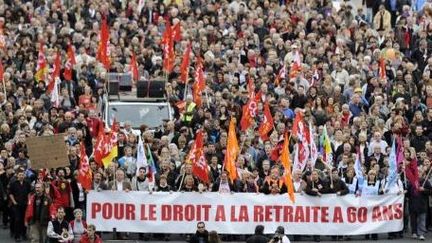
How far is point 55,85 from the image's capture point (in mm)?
44250

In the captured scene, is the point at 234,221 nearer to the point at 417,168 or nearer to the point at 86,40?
the point at 417,168

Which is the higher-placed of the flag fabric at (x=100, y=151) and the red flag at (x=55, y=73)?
the red flag at (x=55, y=73)

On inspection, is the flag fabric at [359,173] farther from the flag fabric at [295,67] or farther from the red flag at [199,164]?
the flag fabric at [295,67]

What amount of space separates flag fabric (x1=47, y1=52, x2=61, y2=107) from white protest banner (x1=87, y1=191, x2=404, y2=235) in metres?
5.43

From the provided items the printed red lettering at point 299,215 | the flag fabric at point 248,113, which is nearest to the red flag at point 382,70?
the flag fabric at point 248,113

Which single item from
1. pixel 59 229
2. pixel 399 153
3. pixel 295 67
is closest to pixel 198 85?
pixel 295 67

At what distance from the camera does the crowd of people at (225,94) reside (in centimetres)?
3941

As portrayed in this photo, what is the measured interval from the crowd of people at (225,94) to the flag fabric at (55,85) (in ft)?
0.15

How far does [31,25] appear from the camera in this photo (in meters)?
49.7

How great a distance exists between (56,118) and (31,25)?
24.6ft

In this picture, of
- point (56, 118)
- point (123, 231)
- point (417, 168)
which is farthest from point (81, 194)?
point (417, 168)

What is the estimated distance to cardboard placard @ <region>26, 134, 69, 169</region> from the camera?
127ft

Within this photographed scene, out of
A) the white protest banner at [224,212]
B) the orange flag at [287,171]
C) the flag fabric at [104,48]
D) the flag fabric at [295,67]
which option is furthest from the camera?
the flag fabric at [104,48]

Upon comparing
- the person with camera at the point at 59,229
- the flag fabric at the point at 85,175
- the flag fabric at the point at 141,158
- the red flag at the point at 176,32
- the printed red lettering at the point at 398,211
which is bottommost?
the person with camera at the point at 59,229
